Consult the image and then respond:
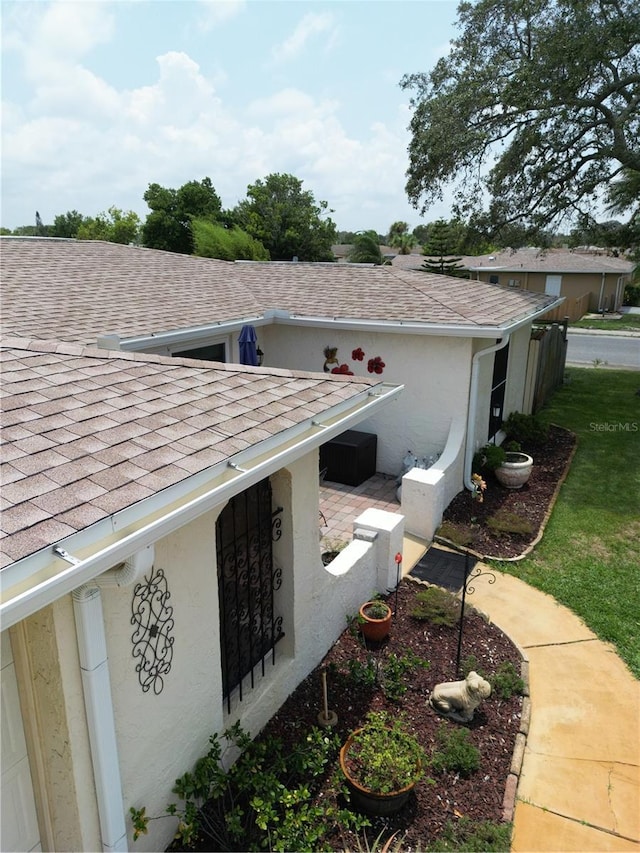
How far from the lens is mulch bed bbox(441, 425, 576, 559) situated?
924 centimetres

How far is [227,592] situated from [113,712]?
5.68 feet

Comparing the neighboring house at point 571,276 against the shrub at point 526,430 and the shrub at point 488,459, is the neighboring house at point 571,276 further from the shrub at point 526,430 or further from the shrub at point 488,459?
the shrub at point 488,459

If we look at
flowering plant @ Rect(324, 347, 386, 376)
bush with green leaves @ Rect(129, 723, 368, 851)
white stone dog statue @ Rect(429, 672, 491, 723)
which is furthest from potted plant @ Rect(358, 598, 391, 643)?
flowering plant @ Rect(324, 347, 386, 376)

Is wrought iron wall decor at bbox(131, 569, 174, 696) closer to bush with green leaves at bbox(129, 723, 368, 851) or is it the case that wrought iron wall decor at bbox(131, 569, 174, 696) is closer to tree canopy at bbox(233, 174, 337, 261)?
bush with green leaves at bbox(129, 723, 368, 851)

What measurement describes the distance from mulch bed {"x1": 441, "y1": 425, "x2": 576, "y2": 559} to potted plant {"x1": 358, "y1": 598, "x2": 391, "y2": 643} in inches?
111

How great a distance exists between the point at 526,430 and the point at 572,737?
29.3 ft

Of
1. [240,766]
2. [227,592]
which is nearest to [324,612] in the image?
[227,592]

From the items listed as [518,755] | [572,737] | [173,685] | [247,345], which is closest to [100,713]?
[173,685]

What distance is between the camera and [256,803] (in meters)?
4.22

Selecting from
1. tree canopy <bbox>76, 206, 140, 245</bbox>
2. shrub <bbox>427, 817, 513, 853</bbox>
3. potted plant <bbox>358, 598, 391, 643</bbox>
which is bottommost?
shrub <bbox>427, 817, 513, 853</bbox>

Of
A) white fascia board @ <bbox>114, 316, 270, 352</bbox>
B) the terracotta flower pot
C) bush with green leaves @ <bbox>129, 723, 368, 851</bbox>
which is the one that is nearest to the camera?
bush with green leaves @ <bbox>129, 723, 368, 851</bbox>

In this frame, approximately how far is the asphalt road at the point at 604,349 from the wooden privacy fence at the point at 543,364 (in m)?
6.98

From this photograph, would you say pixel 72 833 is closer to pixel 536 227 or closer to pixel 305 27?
pixel 305 27

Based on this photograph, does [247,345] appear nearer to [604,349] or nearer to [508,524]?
[508,524]
